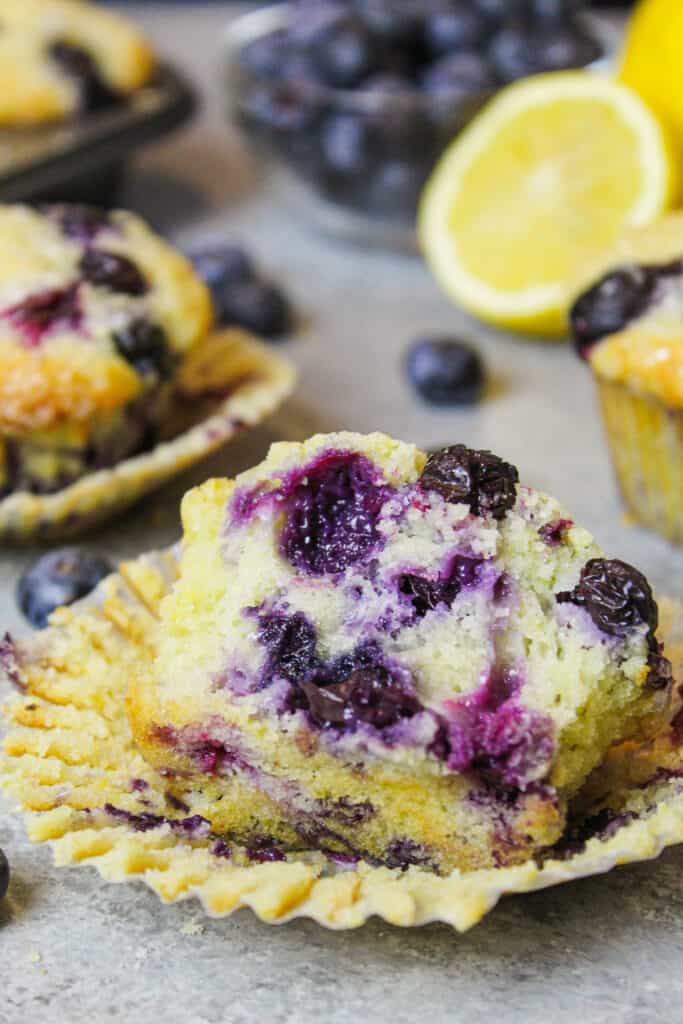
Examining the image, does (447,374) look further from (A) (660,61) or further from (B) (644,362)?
(A) (660,61)

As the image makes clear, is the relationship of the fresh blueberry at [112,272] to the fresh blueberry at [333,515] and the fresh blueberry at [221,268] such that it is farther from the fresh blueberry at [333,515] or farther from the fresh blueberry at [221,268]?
the fresh blueberry at [333,515]

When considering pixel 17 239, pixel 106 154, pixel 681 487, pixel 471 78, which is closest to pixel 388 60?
pixel 471 78

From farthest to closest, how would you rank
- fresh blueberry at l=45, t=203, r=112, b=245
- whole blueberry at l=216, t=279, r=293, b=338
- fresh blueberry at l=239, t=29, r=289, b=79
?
fresh blueberry at l=239, t=29, r=289, b=79
whole blueberry at l=216, t=279, r=293, b=338
fresh blueberry at l=45, t=203, r=112, b=245

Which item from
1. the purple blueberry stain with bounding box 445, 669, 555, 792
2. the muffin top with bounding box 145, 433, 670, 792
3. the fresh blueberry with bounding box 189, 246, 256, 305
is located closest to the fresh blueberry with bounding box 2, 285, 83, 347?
Answer: the muffin top with bounding box 145, 433, 670, 792

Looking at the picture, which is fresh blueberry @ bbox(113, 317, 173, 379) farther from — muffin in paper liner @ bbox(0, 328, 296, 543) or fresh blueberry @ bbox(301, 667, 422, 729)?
fresh blueberry @ bbox(301, 667, 422, 729)

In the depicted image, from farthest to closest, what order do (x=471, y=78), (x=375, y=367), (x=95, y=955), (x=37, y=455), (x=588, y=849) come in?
(x=471, y=78) → (x=375, y=367) → (x=37, y=455) → (x=95, y=955) → (x=588, y=849)

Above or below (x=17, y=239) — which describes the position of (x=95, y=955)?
below

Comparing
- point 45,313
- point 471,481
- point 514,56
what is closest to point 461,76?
point 514,56

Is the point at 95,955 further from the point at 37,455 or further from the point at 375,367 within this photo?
the point at 375,367
